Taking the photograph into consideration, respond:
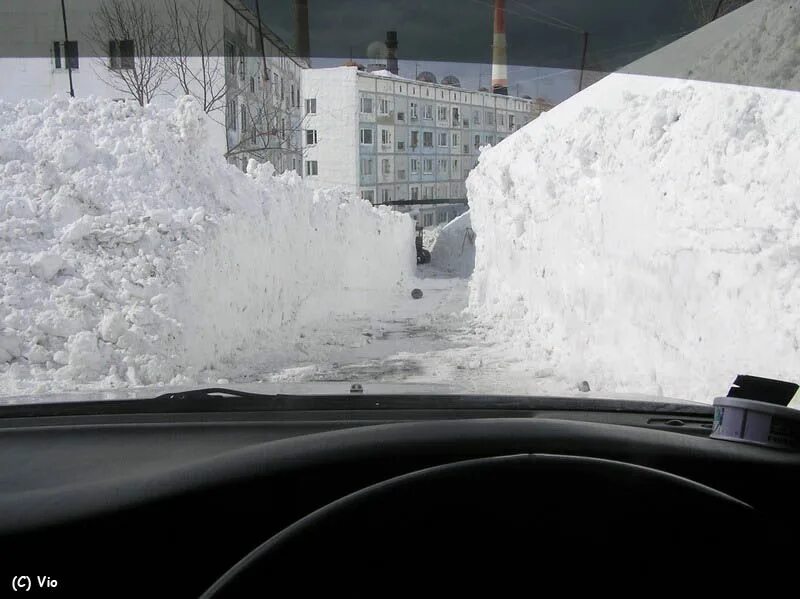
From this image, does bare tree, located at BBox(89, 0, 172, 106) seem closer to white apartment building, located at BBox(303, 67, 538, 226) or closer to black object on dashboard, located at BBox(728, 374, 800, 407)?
white apartment building, located at BBox(303, 67, 538, 226)

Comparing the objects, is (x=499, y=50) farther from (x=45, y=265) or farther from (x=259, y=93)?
(x=45, y=265)

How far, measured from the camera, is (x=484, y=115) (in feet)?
25.7

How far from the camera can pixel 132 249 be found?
9.17 m

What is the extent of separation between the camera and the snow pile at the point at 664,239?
562 centimetres

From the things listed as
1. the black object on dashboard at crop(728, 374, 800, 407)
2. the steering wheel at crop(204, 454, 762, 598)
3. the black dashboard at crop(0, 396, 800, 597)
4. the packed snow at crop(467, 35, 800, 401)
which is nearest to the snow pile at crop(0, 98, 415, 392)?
the packed snow at crop(467, 35, 800, 401)

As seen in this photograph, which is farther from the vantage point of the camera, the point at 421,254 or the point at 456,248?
the point at 421,254

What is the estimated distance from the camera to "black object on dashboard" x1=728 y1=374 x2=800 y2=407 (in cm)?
211

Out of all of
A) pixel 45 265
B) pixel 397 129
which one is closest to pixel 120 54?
pixel 45 265

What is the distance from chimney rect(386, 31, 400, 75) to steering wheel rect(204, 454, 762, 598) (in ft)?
12.4

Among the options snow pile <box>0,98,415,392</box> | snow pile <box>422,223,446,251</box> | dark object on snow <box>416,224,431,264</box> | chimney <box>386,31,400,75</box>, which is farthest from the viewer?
dark object on snow <box>416,224,431,264</box>

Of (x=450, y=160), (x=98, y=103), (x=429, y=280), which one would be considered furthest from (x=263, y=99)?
(x=429, y=280)

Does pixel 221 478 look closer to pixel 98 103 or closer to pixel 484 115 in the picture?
pixel 484 115

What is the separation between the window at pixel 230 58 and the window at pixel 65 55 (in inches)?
71.9

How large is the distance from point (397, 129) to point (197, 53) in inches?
121
